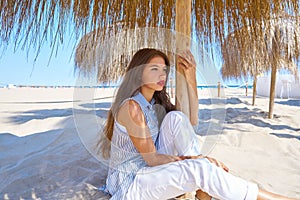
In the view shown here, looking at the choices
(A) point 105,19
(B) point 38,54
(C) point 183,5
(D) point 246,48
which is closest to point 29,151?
(B) point 38,54

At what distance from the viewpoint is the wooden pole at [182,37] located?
119 cm

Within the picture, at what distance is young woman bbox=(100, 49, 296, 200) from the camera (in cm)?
89

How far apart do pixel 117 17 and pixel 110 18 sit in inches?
1.8

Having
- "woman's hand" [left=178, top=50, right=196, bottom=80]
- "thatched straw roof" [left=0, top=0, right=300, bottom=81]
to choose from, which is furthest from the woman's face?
"thatched straw roof" [left=0, top=0, right=300, bottom=81]

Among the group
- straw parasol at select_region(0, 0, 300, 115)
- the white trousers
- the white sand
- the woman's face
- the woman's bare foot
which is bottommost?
the white sand

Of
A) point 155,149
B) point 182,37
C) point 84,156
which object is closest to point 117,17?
point 182,37

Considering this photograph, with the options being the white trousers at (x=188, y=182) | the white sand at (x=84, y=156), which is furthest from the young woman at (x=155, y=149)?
the white sand at (x=84, y=156)

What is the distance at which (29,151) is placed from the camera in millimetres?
2078

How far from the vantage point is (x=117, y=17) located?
1.25 m

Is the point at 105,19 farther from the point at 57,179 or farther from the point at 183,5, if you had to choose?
the point at 57,179

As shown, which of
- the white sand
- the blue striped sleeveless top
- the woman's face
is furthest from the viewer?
the white sand

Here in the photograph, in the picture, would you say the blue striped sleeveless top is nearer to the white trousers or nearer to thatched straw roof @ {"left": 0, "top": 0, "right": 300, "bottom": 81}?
the white trousers

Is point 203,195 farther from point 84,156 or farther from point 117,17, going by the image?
point 84,156

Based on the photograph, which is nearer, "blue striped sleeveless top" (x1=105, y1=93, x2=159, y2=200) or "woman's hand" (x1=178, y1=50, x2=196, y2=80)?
"blue striped sleeveless top" (x1=105, y1=93, x2=159, y2=200)
